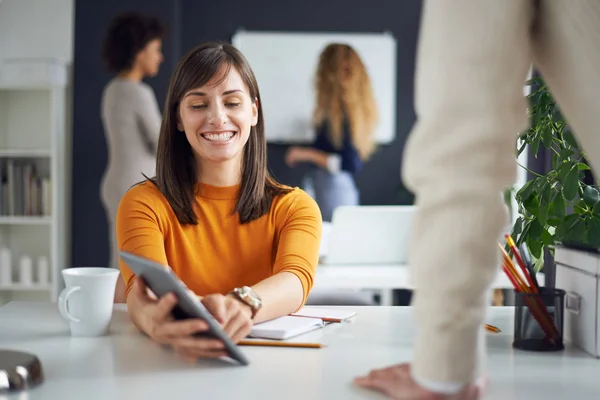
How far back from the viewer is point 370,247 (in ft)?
9.84

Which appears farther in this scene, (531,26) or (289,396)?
(289,396)

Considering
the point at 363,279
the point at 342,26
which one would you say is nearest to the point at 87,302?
the point at 363,279

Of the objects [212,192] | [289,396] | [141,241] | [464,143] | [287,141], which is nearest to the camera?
[464,143]

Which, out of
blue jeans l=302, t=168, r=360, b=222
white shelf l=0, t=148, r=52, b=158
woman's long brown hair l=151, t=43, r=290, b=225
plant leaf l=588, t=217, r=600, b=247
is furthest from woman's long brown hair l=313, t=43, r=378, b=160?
plant leaf l=588, t=217, r=600, b=247

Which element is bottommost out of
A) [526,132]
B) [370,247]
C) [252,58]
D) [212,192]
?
[370,247]

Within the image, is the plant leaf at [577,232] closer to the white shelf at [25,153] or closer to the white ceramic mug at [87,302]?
the white ceramic mug at [87,302]

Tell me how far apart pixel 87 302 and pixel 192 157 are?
2.03ft

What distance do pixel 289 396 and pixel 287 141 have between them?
4738mm

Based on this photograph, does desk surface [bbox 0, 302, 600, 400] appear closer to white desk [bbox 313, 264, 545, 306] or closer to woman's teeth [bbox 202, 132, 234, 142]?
woman's teeth [bbox 202, 132, 234, 142]

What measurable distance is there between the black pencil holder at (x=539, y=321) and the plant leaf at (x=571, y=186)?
16cm

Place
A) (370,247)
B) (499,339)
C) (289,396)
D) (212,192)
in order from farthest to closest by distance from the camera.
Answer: (370,247) < (212,192) < (499,339) < (289,396)

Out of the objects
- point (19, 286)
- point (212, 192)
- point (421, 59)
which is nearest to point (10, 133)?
point (19, 286)

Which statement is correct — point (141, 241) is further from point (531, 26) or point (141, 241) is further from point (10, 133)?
point (10, 133)

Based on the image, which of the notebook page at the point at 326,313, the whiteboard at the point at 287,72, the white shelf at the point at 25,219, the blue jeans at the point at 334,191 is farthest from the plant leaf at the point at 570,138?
the whiteboard at the point at 287,72
